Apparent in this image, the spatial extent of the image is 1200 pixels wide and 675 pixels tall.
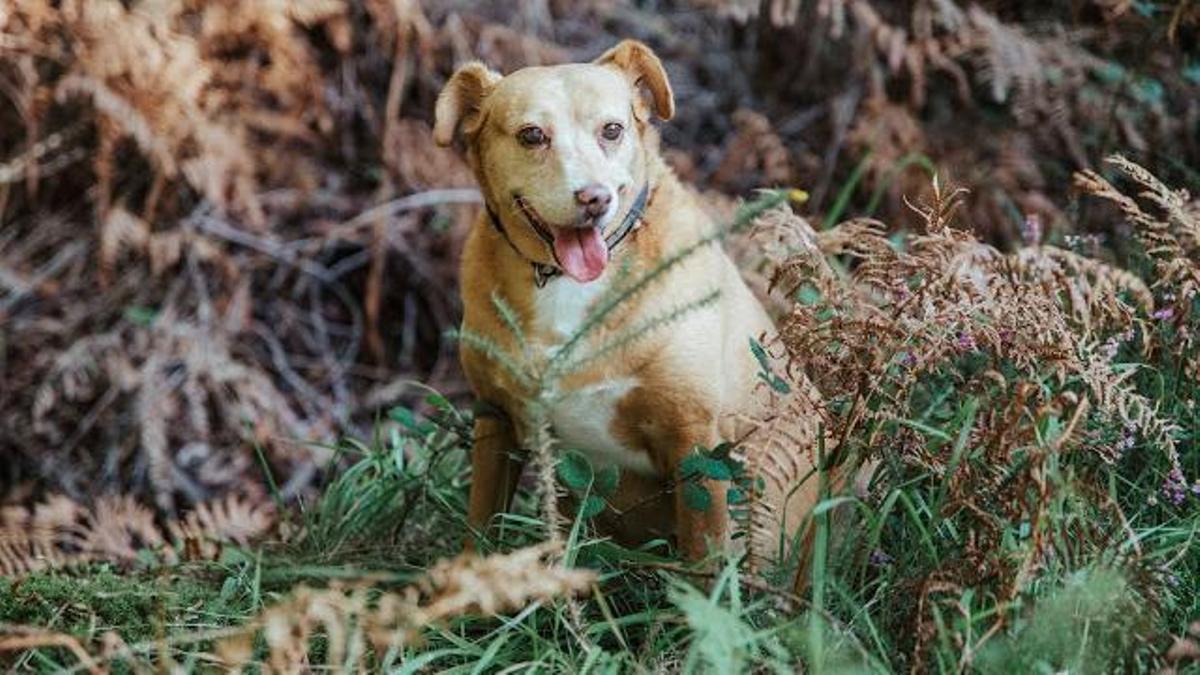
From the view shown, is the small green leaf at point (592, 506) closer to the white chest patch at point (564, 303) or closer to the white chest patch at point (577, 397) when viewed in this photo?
the white chest patch at point (577, 397)

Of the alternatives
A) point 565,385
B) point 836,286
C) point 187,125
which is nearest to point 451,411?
point 565,385

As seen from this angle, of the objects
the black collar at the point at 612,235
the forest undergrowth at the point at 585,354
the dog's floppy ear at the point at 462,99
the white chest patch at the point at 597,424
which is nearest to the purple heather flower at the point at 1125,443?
the forest undergrowth at the point at 585,354

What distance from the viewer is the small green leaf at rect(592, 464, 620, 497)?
2.92m

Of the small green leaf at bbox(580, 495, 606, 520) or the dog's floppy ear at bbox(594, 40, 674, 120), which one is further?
the dog's floppy ear at bbox(594, 40, 674, 120)

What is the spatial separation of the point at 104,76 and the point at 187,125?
1.07 feet

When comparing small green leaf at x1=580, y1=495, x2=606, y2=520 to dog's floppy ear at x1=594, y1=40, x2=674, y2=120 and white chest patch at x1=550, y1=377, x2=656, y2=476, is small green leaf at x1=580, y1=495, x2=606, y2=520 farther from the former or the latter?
dog's floppy ear at x1=594, y1=40, x2=674, y2=120

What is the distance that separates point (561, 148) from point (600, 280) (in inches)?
12.0

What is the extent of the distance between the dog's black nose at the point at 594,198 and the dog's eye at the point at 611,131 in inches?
7.8

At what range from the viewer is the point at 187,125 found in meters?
4.89

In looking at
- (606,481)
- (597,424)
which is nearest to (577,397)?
(597,424)

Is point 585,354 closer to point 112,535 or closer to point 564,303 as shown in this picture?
point 564,303

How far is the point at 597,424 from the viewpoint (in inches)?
119

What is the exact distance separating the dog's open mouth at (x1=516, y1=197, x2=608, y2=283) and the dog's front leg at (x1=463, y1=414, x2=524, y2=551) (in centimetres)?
46

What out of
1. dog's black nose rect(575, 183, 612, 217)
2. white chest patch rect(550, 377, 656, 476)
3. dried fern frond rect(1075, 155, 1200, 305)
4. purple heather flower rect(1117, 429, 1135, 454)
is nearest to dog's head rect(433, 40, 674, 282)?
dog's black nose rect(575, 183, 612, 217)
